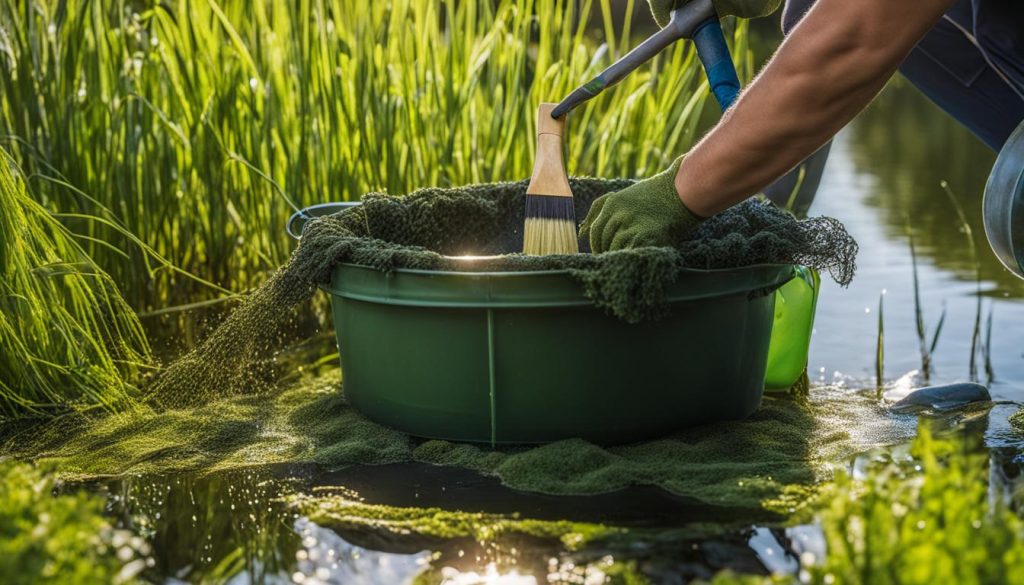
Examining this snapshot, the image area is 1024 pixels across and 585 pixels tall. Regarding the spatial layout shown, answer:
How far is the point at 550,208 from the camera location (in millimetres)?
1813

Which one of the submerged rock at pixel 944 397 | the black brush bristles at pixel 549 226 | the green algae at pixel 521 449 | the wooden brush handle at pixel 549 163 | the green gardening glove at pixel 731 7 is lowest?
the submerged rock at pixel 944 397

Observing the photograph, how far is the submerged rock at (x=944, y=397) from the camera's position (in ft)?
6.22

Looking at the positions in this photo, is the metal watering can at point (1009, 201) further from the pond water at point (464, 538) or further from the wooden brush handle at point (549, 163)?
the wooden brush handle at point (549, 163)

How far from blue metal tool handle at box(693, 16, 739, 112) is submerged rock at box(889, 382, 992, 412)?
0.64 metres

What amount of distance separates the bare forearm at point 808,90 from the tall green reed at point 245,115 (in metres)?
1.03

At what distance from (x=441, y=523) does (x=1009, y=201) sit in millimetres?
1076

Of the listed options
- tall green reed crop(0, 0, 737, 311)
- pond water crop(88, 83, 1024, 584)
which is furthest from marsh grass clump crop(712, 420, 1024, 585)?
tall green reed crop(0, 0, 737, 311)

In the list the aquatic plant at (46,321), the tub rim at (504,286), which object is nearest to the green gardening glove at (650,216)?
the tub rim at (504,286)

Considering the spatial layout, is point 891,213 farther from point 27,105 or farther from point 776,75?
point 27,105

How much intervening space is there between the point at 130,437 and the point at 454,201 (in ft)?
2.29

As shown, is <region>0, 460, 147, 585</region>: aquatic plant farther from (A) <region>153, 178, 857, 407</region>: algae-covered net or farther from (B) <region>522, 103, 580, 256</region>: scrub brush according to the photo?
(B) <region>522, 103, 580, 256</region>: scrub brush

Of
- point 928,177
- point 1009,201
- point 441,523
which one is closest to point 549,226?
point 441,523

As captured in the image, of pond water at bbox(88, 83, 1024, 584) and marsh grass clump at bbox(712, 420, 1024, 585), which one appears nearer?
marsh grass clump at bbox(712, 420, 1024, 585)

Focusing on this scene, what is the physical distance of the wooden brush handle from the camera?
1825mm
